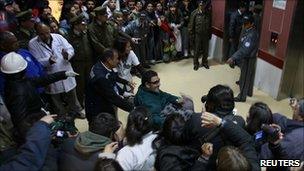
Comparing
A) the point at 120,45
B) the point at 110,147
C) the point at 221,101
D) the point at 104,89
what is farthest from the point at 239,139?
the point at 120,45

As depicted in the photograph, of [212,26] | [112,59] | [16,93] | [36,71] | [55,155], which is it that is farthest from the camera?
[212,26]

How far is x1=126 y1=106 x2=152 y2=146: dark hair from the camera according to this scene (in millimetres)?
2748

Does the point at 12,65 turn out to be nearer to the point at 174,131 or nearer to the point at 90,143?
the point at 90,143

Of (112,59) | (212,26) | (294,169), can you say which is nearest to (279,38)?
(212,26)

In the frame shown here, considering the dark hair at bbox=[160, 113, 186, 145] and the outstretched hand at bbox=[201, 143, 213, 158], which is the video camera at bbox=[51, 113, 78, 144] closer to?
the dark hair at bbox=[160, 113, 186, 145]

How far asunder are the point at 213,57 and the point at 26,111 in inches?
227

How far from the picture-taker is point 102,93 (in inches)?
150

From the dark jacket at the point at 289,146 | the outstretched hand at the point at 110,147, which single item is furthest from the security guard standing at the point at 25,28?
the dark jacket at the point at 289,146

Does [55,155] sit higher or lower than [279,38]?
higher

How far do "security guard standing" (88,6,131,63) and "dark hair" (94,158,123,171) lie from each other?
11.3ft

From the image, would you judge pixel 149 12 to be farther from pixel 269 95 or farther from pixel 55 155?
pixel 55 155

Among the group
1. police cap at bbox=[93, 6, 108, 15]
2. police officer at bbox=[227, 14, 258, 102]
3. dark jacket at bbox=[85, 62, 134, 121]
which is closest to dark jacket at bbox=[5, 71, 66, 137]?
dark jacket at bbox=[85, 62, 134, 121]

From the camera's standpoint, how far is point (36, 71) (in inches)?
172

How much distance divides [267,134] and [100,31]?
11.9 ft
